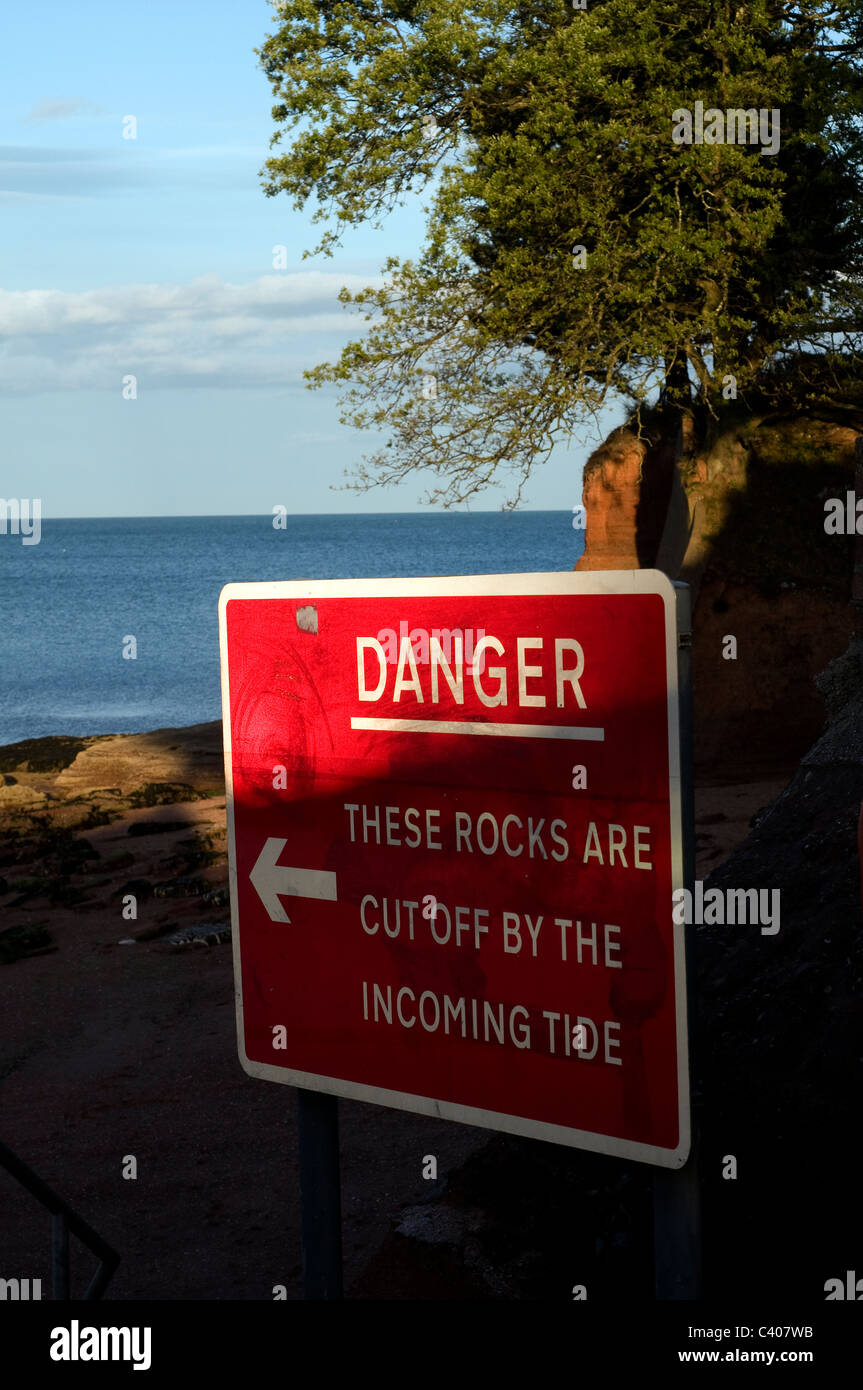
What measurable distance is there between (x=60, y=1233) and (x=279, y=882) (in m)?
1.40

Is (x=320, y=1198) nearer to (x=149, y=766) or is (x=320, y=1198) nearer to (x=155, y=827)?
(x=155, y=827)

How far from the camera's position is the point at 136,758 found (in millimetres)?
23703

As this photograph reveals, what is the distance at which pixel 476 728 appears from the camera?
2.80 meters

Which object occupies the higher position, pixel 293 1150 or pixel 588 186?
pixel 588 186

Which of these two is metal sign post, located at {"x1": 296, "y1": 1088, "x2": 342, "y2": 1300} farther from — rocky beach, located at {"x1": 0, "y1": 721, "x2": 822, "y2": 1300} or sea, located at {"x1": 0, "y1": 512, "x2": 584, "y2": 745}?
sea, located at {"x1": 0, "y1": 512, "x2": 584, "y2": 745}

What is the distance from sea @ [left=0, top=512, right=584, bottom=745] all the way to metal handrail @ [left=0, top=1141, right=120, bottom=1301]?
633 inches

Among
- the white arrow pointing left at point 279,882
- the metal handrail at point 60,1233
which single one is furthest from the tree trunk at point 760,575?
the white arrow pointing left at point 279,882

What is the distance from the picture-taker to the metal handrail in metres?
3.46

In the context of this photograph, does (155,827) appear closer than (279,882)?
No

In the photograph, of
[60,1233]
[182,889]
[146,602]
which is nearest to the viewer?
[60,1233]

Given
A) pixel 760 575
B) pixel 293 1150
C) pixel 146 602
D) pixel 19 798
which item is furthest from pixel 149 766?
pixel 146 602

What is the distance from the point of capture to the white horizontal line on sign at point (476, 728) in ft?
8.63

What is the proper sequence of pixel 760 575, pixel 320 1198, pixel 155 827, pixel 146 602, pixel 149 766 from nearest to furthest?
pixel 320 1198 → pixel 155 827 → pixel 760 575 → pixel 149 766 → pixel 146 602

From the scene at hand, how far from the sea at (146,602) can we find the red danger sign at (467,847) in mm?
16694
